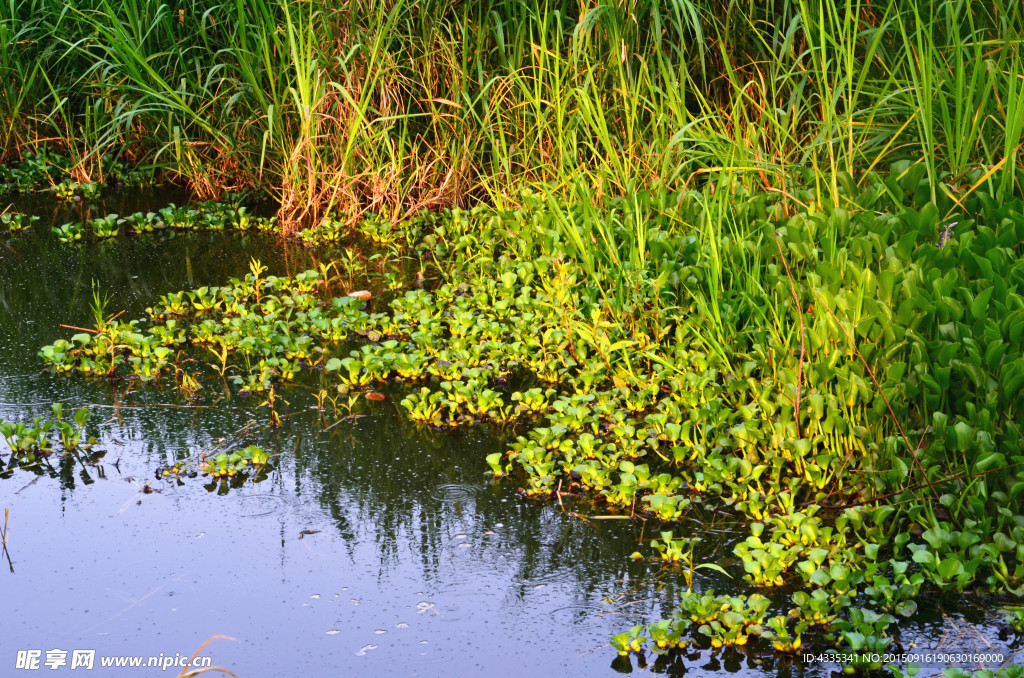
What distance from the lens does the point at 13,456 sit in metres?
3.03

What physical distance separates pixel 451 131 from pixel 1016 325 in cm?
328

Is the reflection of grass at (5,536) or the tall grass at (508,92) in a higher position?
the tall grass at (508,92)

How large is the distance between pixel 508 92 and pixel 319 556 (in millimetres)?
3131

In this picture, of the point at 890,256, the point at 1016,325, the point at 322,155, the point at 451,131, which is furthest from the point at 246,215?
the point at 1016,325

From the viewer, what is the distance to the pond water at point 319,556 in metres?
2.19

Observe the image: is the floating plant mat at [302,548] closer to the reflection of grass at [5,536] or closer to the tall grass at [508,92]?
the reflection of grass at [5,536]

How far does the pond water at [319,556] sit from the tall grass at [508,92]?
1645mm

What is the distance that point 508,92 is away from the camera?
504 cm

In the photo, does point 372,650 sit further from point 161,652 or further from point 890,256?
point 890,256

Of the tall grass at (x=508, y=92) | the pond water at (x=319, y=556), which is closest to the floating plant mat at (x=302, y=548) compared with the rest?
the pond water at (x=319, y=556)

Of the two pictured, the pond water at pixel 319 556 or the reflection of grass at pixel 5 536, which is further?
the reflection of grass at pixel 5 536

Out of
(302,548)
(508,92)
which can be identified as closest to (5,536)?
(302,548)

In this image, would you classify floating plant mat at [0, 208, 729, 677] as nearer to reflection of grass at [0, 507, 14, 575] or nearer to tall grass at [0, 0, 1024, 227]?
reflection of grass at [0, 507, 14, 575]

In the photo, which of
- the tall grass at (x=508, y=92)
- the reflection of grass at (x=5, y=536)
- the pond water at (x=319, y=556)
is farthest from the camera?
the tall grass at (x=508, y=92)
